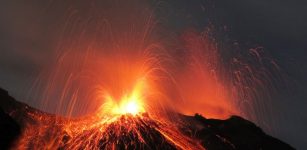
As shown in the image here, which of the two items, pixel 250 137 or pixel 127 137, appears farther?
pixel 250 137

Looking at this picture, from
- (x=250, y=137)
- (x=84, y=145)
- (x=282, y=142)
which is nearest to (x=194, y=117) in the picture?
→ (x=250, y=137)

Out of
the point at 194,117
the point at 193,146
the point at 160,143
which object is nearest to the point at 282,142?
the point at 194,117

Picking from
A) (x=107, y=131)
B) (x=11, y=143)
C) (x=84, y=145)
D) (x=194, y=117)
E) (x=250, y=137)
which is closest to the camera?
(x=11, y=143)

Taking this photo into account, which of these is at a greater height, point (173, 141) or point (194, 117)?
point (194, 117)

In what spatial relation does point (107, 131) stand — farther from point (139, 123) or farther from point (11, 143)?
point (11, 143)

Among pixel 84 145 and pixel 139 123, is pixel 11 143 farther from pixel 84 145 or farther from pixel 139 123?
pixel 139 123

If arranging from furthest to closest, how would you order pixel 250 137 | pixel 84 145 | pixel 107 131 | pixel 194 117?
1. pixel 194 117
2. pixel 250 137
3. pixel 107 131
4. pixel 84 145

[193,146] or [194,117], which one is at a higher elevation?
[194,117]
